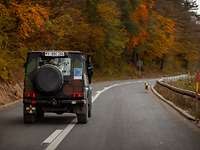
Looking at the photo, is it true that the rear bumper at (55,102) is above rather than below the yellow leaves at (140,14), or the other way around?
below

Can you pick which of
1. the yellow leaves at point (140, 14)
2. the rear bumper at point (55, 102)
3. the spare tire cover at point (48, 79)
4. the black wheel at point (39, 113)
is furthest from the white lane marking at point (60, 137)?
the yellow leaves at point (140, 14)

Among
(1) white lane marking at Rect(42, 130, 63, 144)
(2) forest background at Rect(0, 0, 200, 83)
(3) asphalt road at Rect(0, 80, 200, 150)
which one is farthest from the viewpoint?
(2) forest background at Rect(0, 0, 200, 83)

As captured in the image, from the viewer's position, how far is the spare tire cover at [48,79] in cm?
1773

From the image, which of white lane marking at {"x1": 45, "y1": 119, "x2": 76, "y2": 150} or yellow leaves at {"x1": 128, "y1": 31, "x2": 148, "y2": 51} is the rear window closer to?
white lane marking at {"x1": 45, "y1": 119, "x2": 76, "y2": 150}

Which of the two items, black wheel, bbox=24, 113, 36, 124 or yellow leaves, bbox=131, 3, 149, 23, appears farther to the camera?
yellow leaves, bbox=131, 3, 149, 23

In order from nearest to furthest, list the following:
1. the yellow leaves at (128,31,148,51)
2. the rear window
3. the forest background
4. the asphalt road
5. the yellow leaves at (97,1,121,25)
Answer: the asphalt road
the rear window
the forest background
the yellow leaves at (97,1,121,25)
the yellow leaves at (128,31,148,51)

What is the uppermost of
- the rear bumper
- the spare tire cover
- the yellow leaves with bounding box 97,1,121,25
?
the yellow leaves with bounding box 97,1,121,25

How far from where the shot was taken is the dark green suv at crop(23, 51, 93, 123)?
17.8 meters

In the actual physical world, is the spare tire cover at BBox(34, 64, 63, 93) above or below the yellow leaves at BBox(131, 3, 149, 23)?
below

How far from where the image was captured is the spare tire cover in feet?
58.2

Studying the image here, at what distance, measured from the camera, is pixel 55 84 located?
58.2 ft

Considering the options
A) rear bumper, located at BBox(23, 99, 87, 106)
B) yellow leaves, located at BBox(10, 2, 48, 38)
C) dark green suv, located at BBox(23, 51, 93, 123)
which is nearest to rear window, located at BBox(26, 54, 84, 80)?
dark green suv, located at BBox(23, 51, 93, 123)

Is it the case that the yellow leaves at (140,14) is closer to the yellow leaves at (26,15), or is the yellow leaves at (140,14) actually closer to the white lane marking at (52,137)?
the yellow leaves at (26,15)

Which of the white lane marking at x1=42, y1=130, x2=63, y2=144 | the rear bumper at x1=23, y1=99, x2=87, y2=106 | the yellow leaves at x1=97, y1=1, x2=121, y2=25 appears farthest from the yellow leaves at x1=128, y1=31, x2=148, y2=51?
the white lane marking at x1=42, y1=130, x2=63, y2=144
